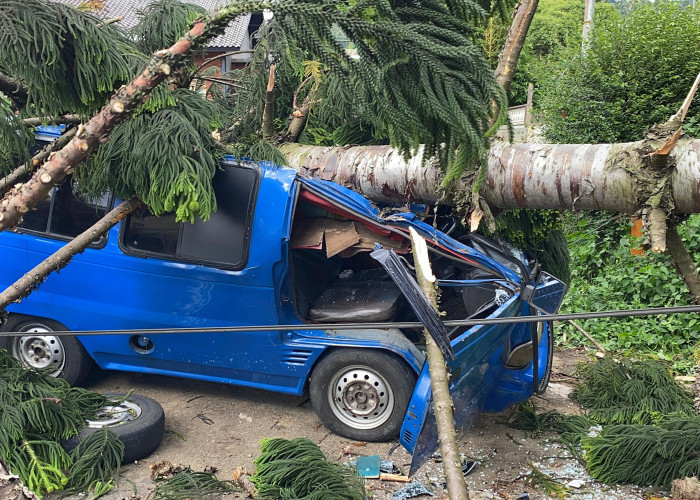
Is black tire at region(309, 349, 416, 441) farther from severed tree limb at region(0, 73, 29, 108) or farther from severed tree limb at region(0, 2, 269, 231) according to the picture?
severed tree limb at region(0, 73, 29, 108)

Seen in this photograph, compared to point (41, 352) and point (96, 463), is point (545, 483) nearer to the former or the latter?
point (96, 463)

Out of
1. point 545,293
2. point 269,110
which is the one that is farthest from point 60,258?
point 545,293

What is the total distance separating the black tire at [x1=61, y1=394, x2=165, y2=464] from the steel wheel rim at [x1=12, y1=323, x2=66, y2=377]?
A: 0.86 metres

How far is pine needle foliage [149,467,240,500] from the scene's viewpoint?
380cm

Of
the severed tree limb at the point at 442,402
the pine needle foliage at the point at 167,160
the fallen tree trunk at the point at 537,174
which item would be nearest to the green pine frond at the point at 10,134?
the pine needle foliage at the point at 167,160

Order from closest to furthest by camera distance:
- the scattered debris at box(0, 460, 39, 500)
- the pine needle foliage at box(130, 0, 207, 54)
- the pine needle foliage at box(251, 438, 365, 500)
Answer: the scattered debris at box(0, 460, 39, 500) < the pine needle foliage at box(251, 438, 365, 500) < the pine needle foliage at box(130, 0, 207, 54)

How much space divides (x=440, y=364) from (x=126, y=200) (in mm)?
2562

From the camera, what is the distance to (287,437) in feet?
16.0

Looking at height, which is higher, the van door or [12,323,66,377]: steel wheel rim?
the van door

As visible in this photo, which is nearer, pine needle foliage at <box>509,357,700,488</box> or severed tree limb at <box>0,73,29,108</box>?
pine needle foliage at <box>509,357,700,488</box>

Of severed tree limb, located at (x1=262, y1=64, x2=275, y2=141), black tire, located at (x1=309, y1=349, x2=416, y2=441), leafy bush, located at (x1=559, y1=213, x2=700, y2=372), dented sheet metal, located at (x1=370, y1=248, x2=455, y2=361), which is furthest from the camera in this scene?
leafy bush, located at (x1=559, y1=213, x2=700, y2=372)

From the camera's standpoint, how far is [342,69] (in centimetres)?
301

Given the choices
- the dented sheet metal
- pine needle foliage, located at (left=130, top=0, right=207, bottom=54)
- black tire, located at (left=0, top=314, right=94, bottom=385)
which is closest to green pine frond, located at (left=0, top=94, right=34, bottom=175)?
pine needle foliage, located at (left=130, top=0, right=207, bottom=54)

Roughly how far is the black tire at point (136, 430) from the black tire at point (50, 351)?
0.73m
